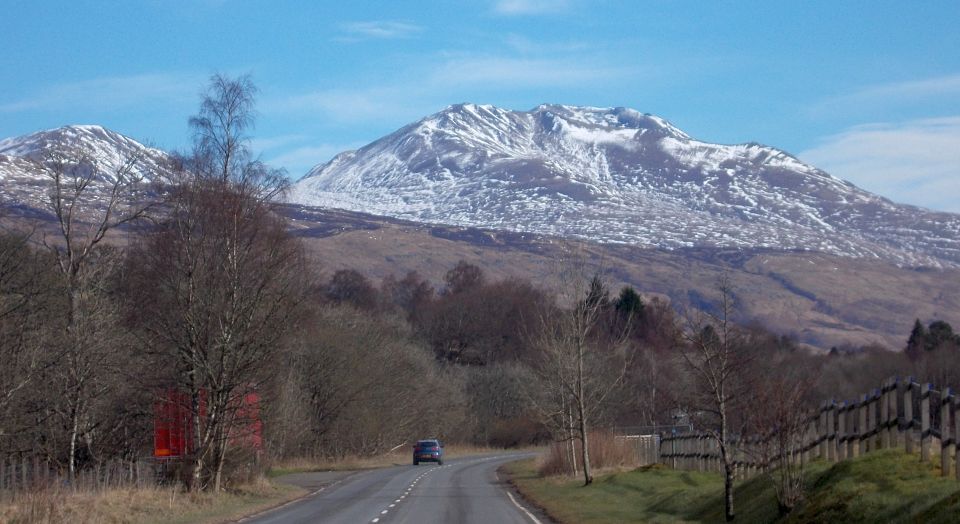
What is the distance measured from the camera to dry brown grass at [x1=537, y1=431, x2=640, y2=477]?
44.9 metres

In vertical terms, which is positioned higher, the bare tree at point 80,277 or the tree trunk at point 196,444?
the bare tree at point 80,277

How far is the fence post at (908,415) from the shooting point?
18.4 metres

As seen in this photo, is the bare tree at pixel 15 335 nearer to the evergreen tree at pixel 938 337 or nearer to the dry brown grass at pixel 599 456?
the dry brown grass at pixel 599 456

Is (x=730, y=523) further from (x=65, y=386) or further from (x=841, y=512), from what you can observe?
(x=65, y=386)

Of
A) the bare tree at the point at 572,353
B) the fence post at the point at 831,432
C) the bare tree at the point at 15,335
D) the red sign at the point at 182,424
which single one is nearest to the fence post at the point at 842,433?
the fence post at the point at 831,432

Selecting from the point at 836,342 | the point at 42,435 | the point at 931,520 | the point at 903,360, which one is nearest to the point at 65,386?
the point at 42,435

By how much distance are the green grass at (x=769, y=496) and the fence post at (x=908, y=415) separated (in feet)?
0.82

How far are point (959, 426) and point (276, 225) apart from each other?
2875 cm

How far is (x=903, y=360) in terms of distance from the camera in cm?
7269

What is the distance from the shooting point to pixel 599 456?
45.0m

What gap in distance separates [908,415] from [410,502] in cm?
1733

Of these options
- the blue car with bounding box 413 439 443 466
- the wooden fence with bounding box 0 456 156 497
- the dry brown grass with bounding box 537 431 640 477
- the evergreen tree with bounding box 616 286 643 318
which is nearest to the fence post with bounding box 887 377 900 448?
the wooden fence with bounding box 0 456 156 497

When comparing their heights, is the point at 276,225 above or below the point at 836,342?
above

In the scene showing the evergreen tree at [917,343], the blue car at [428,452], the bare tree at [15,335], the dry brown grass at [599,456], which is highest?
the bare tree at [15,335]
